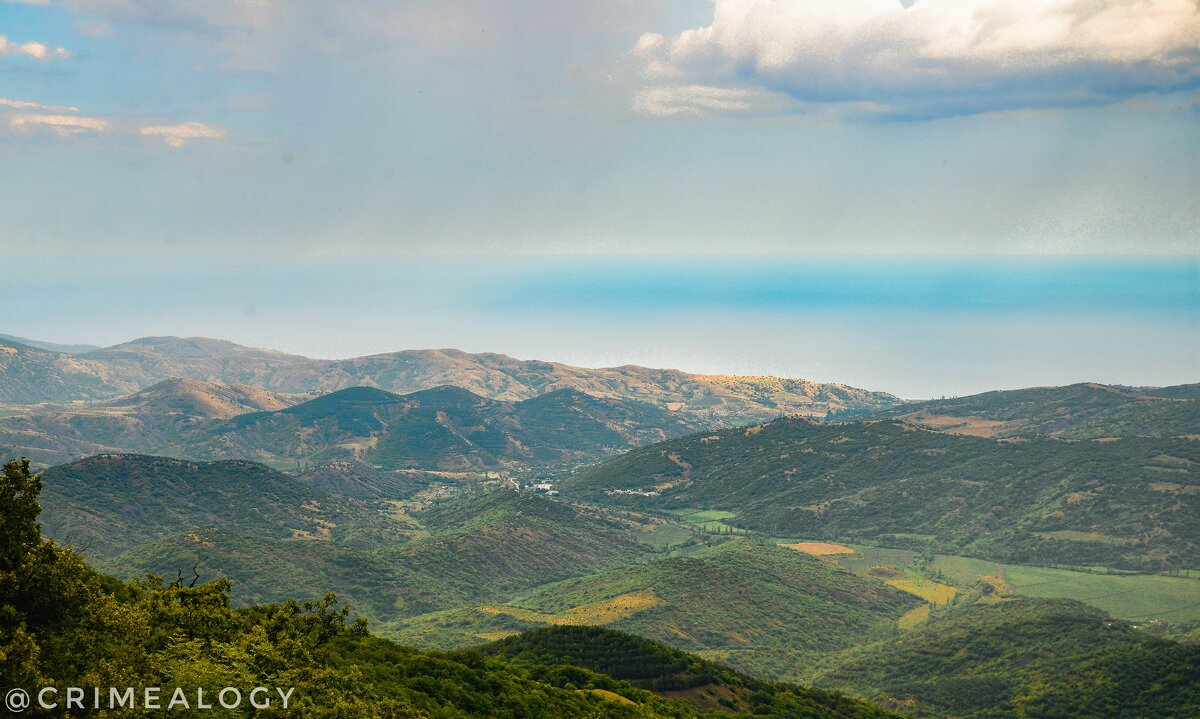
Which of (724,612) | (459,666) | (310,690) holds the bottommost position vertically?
(724,612)

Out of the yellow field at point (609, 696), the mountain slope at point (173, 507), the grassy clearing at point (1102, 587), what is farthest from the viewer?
the mountain slope at point (173, 507)

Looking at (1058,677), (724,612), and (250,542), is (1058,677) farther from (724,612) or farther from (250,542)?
(250,542)

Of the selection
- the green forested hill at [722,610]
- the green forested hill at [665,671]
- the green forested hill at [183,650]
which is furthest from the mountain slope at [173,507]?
the green forested hill at [183,650]

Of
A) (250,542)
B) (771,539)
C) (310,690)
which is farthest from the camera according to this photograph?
(771,539)

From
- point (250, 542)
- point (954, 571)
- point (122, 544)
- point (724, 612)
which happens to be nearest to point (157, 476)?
point (122, 544)

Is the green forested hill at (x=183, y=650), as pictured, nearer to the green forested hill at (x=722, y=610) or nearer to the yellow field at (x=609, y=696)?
the yellow field at (x=609, y=696)

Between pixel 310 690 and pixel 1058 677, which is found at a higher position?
pixel 310 690
